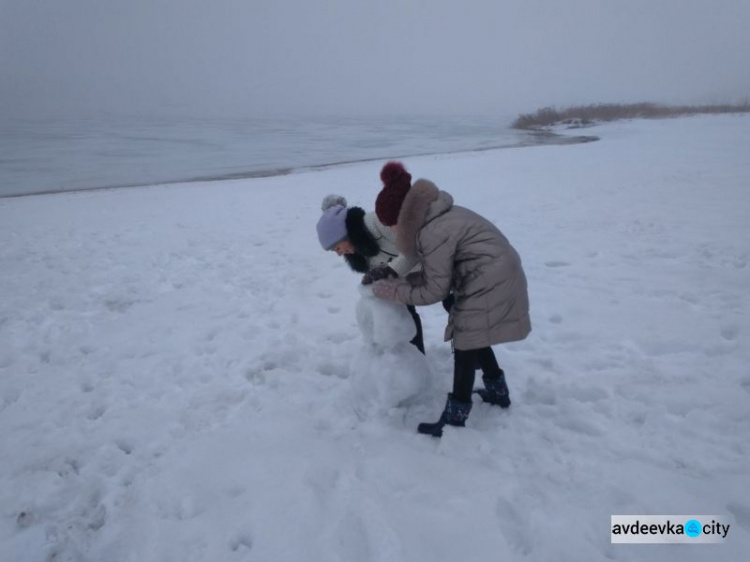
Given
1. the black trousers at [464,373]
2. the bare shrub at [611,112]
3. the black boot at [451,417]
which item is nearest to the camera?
the black trousers at [464,373]

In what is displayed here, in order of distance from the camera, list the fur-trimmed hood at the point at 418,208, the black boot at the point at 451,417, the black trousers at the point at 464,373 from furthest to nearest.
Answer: the black boot at the point at 451,417 → the black trousers at the point at 464,373 → the fur-trimmed hood at the point at 418,208

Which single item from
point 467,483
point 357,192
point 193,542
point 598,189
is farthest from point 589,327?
point 357,192

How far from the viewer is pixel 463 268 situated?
2.52 metres

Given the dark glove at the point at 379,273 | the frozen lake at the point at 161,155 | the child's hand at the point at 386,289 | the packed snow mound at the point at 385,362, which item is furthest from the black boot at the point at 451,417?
the frozen lake at the point at 161,155

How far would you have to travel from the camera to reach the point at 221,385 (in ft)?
11.7

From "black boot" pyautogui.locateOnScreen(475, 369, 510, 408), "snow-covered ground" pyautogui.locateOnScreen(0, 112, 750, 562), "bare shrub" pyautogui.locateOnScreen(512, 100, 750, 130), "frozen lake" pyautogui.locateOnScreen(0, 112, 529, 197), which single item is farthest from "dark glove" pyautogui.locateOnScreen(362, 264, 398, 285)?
"bare shrub" pyautogui.locateOnScreen(512, 100, 750, 130)

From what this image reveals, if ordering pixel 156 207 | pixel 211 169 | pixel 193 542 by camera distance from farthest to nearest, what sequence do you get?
1. pixel 211 169
2. pixel 156 207
3. pixel 193 542

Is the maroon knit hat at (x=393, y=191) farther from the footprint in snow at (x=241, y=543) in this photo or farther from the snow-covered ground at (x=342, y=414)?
the footprint in snow at (x=241, y=543)

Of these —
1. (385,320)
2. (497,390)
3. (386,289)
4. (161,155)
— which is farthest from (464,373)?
(161,155)

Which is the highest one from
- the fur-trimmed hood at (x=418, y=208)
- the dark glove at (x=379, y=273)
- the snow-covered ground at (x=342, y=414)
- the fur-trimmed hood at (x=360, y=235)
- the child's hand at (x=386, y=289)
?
the fur-trimmed hood at (x=418, y=208)

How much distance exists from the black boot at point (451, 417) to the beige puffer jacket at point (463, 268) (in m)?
0.43

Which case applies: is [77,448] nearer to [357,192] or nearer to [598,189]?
[357,192]

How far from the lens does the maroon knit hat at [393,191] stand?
96.7 inches

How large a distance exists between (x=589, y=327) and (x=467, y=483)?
2.25m
